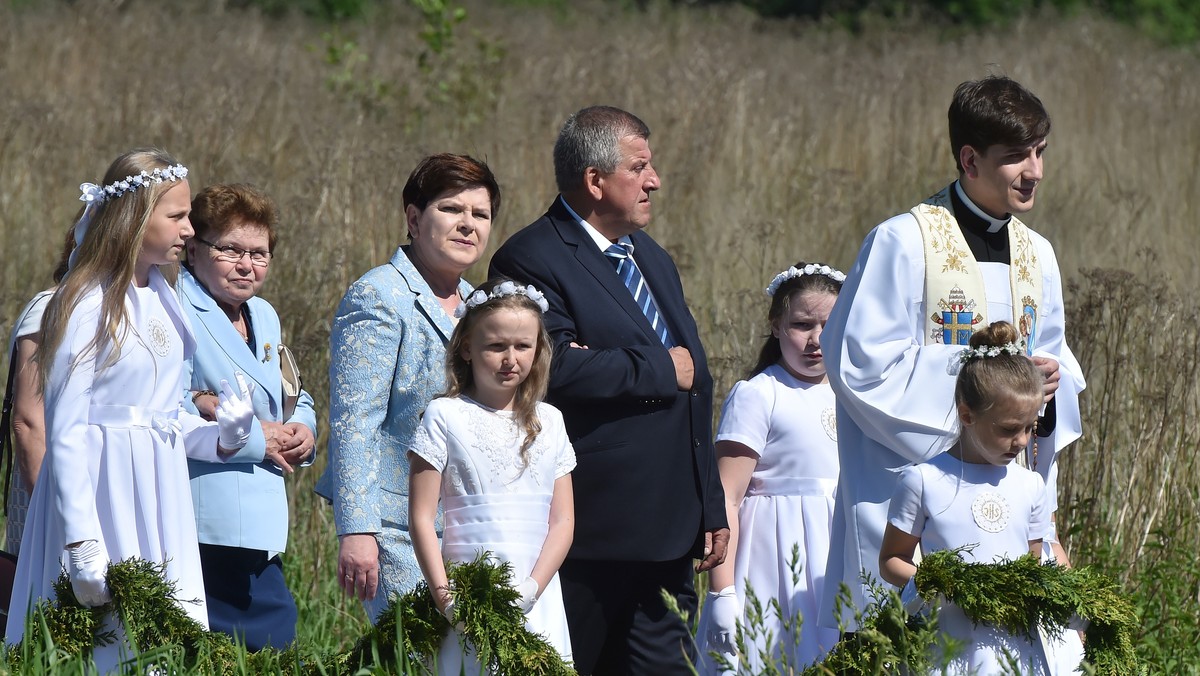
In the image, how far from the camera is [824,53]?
1420cm

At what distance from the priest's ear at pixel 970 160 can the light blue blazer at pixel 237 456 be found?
2.07 m

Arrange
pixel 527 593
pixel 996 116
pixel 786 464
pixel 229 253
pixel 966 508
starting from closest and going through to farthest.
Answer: pixel 527 593 < pixel 966 508 < pixel 996 116 < pixel 229 253 < pixel 786 464

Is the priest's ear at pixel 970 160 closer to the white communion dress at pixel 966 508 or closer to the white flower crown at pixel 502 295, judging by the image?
the white communion dress at pixel 966 508

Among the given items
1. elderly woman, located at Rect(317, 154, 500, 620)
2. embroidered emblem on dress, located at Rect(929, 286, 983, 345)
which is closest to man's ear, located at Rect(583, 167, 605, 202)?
elderly woman, located at Rect(317, 154, 500, 620)

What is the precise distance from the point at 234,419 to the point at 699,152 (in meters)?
6.06

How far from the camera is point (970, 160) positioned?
4.10m

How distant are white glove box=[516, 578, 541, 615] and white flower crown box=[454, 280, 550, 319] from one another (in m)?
0.71

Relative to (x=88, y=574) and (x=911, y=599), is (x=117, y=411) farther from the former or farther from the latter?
(x=911, y=599)

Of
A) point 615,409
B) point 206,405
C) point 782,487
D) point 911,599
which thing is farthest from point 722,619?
point 206,405

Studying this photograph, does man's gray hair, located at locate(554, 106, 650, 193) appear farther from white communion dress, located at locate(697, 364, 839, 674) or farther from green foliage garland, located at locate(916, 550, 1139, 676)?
green foliage garland, located at locate(916, 550, 1139, 676)

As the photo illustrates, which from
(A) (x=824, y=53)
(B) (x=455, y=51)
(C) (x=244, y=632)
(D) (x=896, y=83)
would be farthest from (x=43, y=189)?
(A) (x=824, y=53)

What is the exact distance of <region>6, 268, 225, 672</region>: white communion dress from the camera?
379 centimetres

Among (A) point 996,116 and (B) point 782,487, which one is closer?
(A) point 996,116

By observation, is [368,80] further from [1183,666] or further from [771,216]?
[1183,666]
